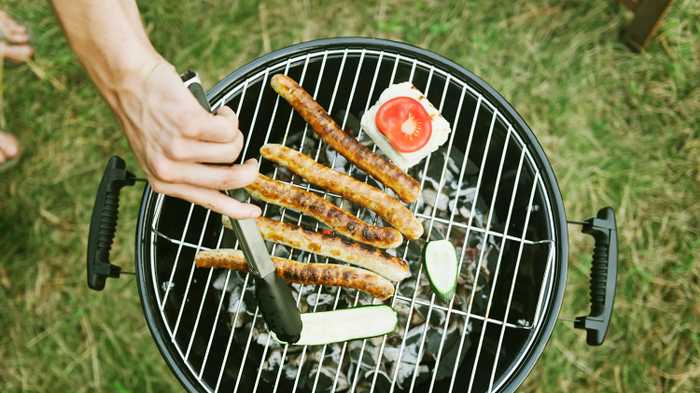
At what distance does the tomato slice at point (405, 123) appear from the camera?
2535 millimetres

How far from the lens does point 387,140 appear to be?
2625 millimetres

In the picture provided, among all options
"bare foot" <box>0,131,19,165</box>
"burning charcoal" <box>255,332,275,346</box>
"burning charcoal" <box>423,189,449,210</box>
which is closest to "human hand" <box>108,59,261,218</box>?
"burning charcoal" <box>255,332,275,346</box>

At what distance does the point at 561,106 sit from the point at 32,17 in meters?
3.91

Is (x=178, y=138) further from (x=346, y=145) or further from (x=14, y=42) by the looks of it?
(x=14, y=42)

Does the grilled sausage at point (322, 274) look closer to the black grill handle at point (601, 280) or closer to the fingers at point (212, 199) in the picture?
the fingers at point (212, 199)

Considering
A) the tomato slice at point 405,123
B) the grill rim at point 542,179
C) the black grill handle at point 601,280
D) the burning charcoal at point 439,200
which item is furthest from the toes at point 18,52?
the black grill handle at point 601,280

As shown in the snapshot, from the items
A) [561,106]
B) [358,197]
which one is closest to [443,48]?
[561,106]

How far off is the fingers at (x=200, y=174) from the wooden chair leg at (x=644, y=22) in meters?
3.06

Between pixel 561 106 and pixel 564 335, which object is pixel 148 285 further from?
pixel 561 106

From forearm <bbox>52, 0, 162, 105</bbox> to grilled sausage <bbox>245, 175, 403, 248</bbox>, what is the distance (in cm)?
91

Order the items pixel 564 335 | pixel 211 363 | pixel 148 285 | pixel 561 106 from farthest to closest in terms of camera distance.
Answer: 1. pixel 561 106
2. pixel 564 335
3. pixel 211 363
4. pixel 148 285

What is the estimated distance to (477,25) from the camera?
3787 millimetres

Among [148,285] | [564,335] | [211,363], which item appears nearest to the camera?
[148,285]

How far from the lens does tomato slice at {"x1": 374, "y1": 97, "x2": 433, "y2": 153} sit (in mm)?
2535
